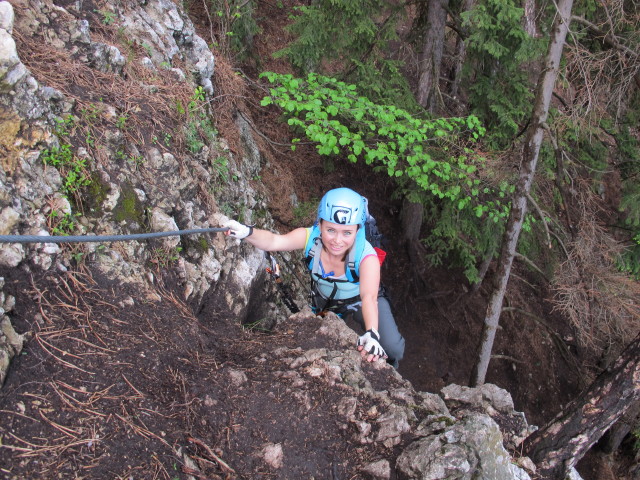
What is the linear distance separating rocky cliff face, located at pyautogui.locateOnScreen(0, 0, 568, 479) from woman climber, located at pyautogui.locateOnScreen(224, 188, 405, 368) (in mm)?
300

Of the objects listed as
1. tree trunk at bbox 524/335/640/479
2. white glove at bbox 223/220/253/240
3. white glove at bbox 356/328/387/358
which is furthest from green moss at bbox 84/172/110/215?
tree trunk at bbox 524/335/640/479

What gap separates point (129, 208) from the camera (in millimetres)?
3729

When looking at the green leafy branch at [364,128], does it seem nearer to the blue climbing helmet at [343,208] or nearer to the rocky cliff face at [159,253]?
the rocky cliff face at [159,253]

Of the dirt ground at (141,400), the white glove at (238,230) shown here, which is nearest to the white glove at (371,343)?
the dirt ground at (141,400)

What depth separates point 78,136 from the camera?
3.63 meters

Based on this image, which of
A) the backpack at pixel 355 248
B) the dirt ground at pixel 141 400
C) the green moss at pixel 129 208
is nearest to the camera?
the dirt ground at pixel 141 400

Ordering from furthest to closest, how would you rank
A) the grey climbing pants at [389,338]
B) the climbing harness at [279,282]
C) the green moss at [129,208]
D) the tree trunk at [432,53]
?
the tree trunk at [432,53] < the climbing harness at [279,282] < the grey climbing pants at [389,338] < the green moss at [129,208]

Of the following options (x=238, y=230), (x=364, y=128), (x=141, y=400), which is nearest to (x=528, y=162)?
(x=364, y=128)

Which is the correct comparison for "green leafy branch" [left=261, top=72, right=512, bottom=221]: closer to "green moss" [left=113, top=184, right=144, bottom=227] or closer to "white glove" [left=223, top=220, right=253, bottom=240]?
"white glove" [left=223, top=220, right=253, bottom=240]

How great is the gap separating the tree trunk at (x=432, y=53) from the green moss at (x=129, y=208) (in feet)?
19.2

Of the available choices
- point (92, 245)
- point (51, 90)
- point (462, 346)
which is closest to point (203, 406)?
point (92, 245)

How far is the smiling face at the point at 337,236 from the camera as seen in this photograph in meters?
3.96

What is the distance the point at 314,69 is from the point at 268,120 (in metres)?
1.44

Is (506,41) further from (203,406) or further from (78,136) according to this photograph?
(203,406)
